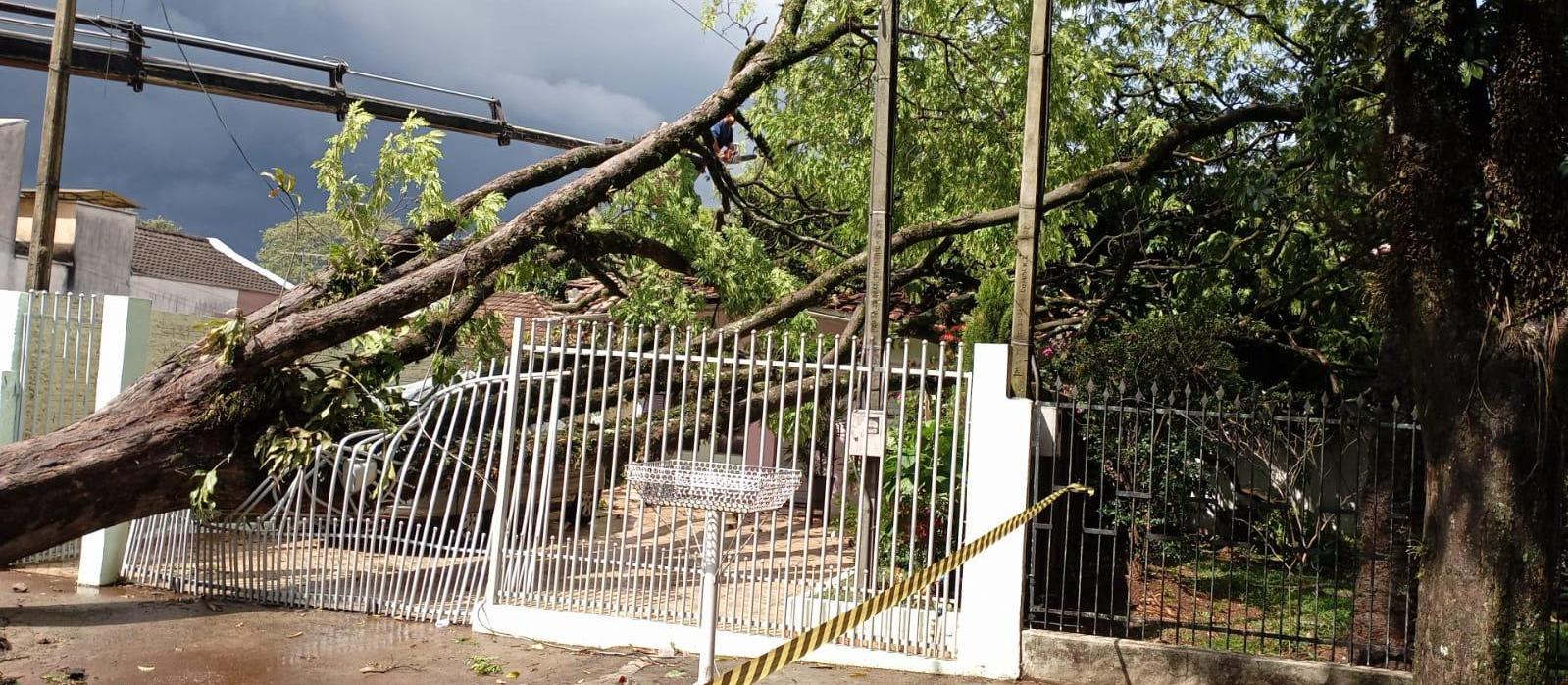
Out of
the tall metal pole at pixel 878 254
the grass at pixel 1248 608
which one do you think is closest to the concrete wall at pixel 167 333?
the tall metal pole at pixel 878 254

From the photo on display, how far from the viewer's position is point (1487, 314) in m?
5.50

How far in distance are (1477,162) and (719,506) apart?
4.25 metres

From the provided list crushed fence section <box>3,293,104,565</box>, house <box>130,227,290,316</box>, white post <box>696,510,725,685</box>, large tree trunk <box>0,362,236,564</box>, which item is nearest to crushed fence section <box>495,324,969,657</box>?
white post <box>696,510,725,685</box>

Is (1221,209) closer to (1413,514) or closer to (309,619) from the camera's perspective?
(1413,514)

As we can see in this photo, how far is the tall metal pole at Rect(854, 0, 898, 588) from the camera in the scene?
698 centimetres

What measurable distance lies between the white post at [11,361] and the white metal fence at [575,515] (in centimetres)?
171

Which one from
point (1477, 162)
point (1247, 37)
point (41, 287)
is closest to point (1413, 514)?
point (1477, 162)

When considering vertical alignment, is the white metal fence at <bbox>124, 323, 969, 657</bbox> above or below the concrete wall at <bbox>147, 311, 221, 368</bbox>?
below

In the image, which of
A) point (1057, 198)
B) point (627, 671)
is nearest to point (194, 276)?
point (1057, 198)

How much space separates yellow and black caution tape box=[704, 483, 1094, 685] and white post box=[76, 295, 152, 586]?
6070 mm

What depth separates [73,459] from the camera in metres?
7.59

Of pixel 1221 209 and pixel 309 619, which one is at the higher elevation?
pixel 1221 209

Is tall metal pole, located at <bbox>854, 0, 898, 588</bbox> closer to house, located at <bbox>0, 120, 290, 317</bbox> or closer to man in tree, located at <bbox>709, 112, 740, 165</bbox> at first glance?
man in tree, located at <bbox>709, 112, 740, 165</bbox>

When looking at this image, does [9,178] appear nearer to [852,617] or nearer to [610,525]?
[610,525]
